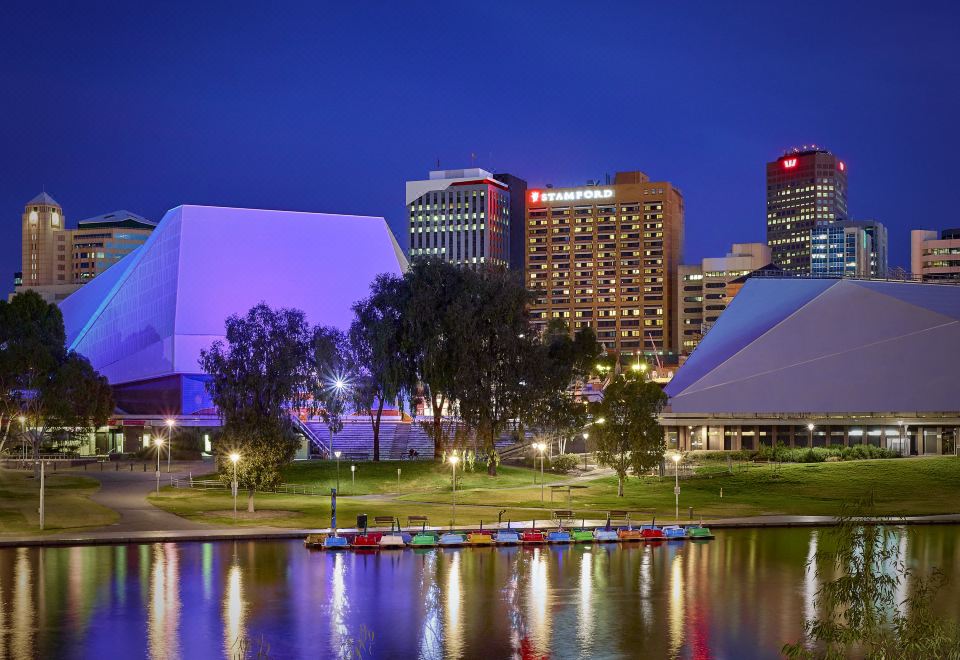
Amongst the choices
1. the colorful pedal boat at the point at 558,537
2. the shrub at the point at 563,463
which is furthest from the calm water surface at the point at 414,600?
the shrub at the point at 563,463

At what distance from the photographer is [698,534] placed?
46406 millimetres

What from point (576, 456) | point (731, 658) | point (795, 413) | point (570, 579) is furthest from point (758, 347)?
point (731, 658)

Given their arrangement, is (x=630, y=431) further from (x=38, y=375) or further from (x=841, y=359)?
(x=38, y=375)

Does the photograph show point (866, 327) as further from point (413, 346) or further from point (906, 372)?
point (413, 346)

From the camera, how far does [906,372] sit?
90438 millimetres

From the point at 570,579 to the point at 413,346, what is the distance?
38.9 metres

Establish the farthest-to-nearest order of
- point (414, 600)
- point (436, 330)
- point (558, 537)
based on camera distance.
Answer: point (436, 330) < point (558, 537) < point (414, 600)

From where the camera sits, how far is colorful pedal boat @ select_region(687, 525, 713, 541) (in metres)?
→ 46.2

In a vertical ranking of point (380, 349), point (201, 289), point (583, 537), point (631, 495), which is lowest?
point (631, 495)

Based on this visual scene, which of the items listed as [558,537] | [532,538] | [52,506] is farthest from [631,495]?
[52,506]

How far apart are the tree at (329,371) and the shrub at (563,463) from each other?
52.5 feet

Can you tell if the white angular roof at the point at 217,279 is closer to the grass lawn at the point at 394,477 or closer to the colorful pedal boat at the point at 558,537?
the grass lawn at the point at 394,477

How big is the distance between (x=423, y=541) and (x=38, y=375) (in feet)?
135

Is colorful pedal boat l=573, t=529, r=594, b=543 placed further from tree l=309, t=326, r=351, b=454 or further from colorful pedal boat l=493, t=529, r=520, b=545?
tree l=309, t=326, r=351, b=454
